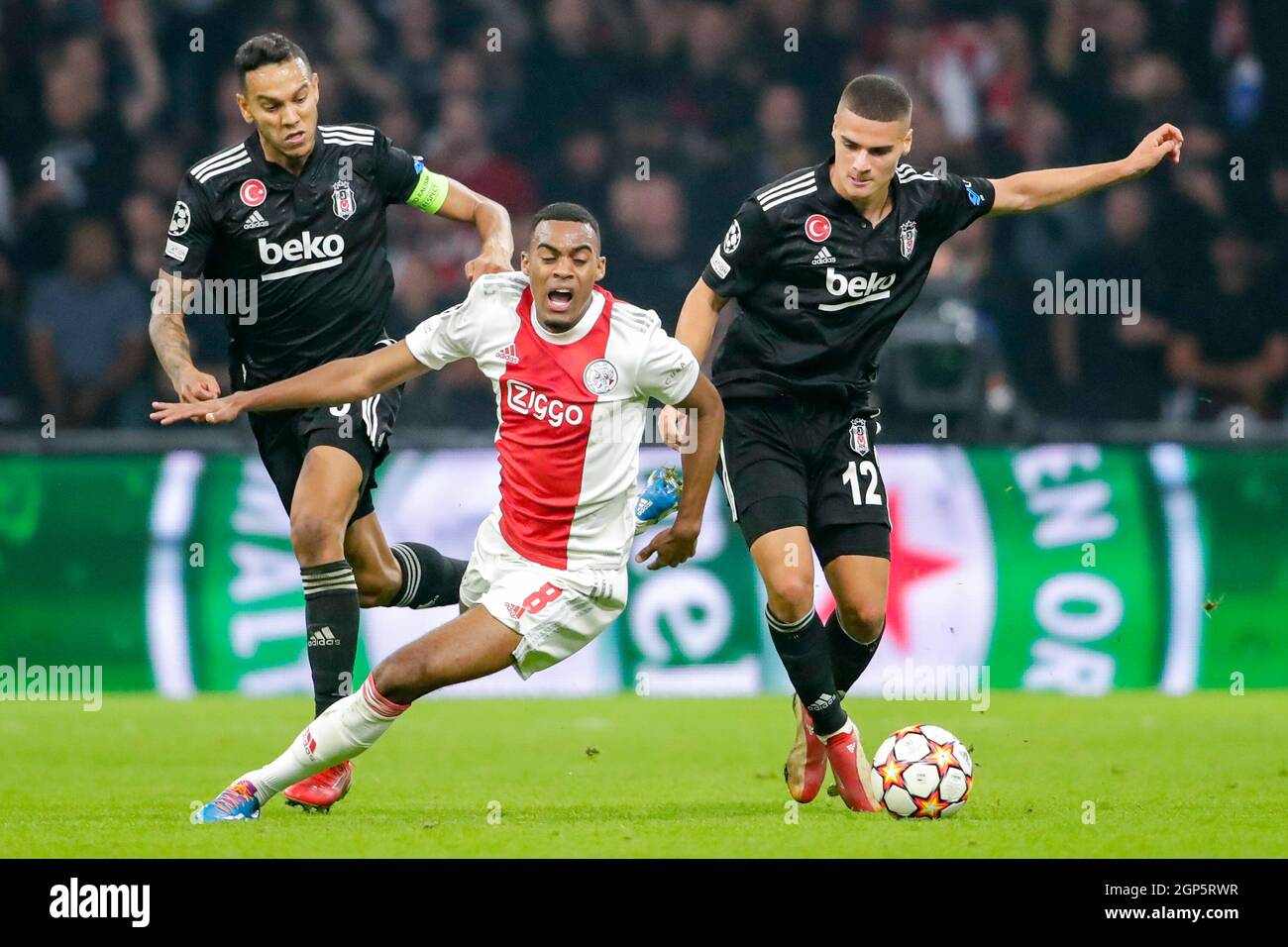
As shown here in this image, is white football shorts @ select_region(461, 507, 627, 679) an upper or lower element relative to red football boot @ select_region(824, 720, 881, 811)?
upper

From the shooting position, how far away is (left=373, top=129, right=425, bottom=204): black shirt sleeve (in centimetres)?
775

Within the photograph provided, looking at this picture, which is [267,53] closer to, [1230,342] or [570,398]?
[570,398]

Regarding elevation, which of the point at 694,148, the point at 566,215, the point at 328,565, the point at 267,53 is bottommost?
the point at 328,565

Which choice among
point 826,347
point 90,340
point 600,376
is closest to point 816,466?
point 826,347

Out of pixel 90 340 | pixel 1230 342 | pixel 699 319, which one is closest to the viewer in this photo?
pixel 699 319

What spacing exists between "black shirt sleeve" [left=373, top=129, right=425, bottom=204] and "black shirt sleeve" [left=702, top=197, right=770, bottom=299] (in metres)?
1.33

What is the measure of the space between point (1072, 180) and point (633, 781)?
279 cm

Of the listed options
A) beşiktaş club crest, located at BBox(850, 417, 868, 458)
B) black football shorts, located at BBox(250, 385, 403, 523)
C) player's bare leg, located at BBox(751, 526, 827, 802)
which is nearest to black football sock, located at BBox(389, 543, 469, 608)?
black football shorts, located at BBox(250, 385, 403, 523)

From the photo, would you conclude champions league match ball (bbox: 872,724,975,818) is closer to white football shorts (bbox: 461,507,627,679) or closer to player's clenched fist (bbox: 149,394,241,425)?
white football shorts (bbox: 461,507,627,679)

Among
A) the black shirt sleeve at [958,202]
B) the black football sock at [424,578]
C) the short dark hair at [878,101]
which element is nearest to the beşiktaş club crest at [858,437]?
the black shirt sleeve at [958,202]

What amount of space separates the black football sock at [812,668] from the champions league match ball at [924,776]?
1.05 feet

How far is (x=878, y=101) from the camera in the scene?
22.5 feet

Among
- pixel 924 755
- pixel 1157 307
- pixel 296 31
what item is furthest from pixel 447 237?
pixel 924 755

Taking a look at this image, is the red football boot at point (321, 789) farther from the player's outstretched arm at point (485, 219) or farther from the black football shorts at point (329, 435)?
the player's outstretched arm at point (485, 219)
